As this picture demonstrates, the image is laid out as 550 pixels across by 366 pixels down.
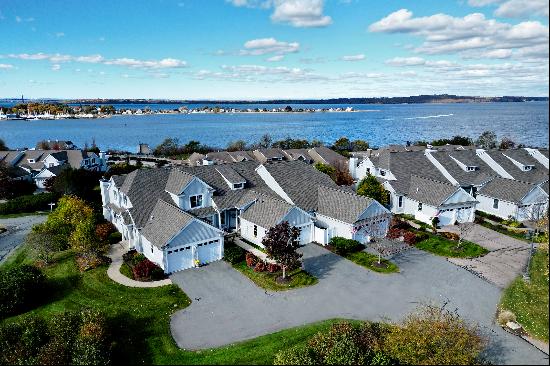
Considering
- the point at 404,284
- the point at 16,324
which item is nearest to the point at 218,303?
the point at 16,324

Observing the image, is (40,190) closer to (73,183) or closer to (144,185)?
(73,183)

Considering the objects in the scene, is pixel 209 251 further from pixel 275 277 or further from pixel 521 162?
pixel 521 162

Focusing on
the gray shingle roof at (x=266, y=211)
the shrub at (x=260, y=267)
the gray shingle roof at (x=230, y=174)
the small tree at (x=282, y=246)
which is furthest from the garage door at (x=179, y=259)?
the gray shingle roof at (x=230, y=174)

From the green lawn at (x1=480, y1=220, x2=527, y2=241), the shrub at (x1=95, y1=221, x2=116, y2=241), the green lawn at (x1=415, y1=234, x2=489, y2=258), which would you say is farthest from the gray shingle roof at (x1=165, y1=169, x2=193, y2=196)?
the green lawn at (x1=480, y1=220, x2=527, y2=241)

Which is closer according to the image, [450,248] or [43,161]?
[450,248]

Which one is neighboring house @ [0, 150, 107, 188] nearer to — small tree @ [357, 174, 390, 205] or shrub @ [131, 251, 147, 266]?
shrub @ [131, 251, 147, 266]

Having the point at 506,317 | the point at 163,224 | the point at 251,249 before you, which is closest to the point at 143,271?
the point at 163,224

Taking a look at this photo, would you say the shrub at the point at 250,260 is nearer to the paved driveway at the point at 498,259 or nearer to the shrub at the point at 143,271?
the shrub at the point at 143,271
